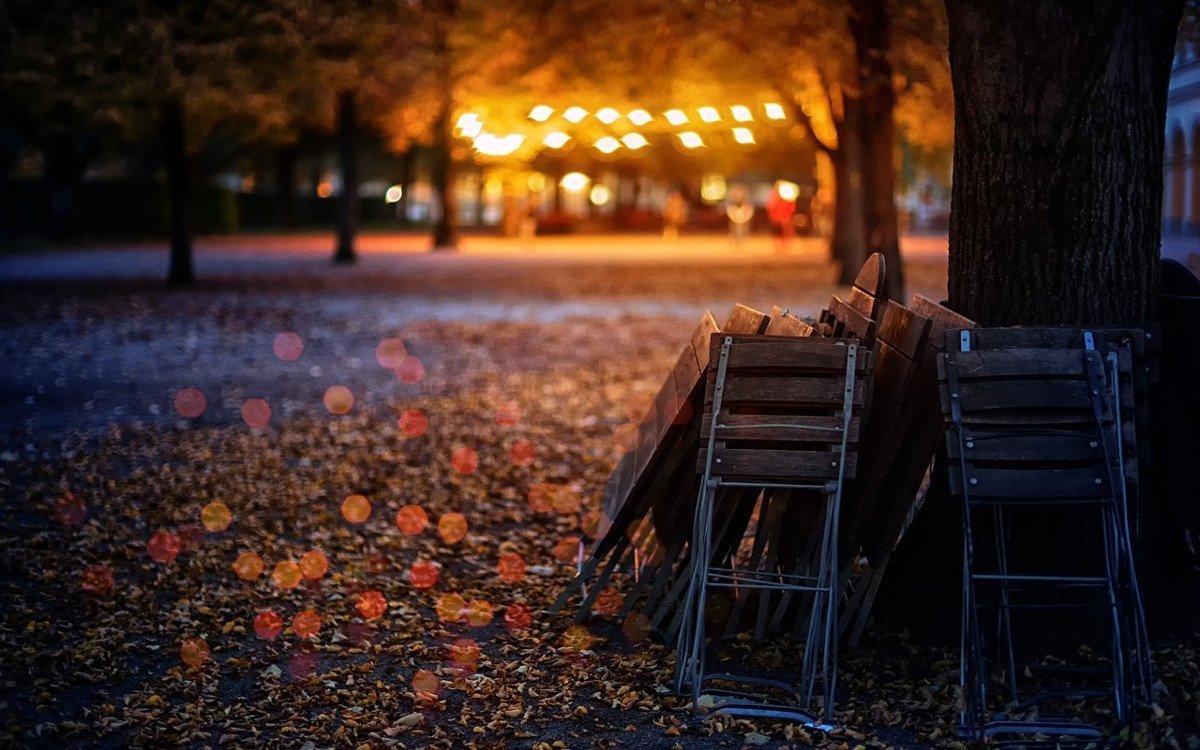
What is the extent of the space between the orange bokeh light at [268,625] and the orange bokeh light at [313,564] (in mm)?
620

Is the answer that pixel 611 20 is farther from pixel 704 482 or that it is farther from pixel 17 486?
pixel 704 482

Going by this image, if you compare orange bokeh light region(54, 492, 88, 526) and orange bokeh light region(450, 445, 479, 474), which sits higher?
orange bokeh light region(54, 492, 88, 526)

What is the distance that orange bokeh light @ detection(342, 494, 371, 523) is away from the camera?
7.88 meters

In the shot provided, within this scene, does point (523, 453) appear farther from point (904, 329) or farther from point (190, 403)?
point (904, 329)

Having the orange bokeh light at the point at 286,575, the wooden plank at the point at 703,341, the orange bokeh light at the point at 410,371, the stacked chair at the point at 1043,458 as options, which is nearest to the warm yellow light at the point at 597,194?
the orange bokeh light at the point at 410,371

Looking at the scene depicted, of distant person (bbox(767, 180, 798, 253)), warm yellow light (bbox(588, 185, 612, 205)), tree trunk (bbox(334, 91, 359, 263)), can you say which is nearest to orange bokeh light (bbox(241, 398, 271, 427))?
tree trunk (bbox(334, 91, 359, 263))

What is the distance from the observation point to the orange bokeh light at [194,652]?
212 inches

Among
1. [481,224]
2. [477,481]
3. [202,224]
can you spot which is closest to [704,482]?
[477,481]

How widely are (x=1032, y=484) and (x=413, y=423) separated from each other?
283 inches

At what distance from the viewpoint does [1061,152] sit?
197 inches

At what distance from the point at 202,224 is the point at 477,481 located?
46656 mm

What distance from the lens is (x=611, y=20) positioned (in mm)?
16766

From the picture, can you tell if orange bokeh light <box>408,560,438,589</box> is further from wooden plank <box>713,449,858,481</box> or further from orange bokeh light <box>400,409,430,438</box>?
orange bokeh light <box>400,409,430,438</box>

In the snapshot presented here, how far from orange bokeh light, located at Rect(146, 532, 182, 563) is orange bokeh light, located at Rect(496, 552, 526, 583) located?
182 cm
